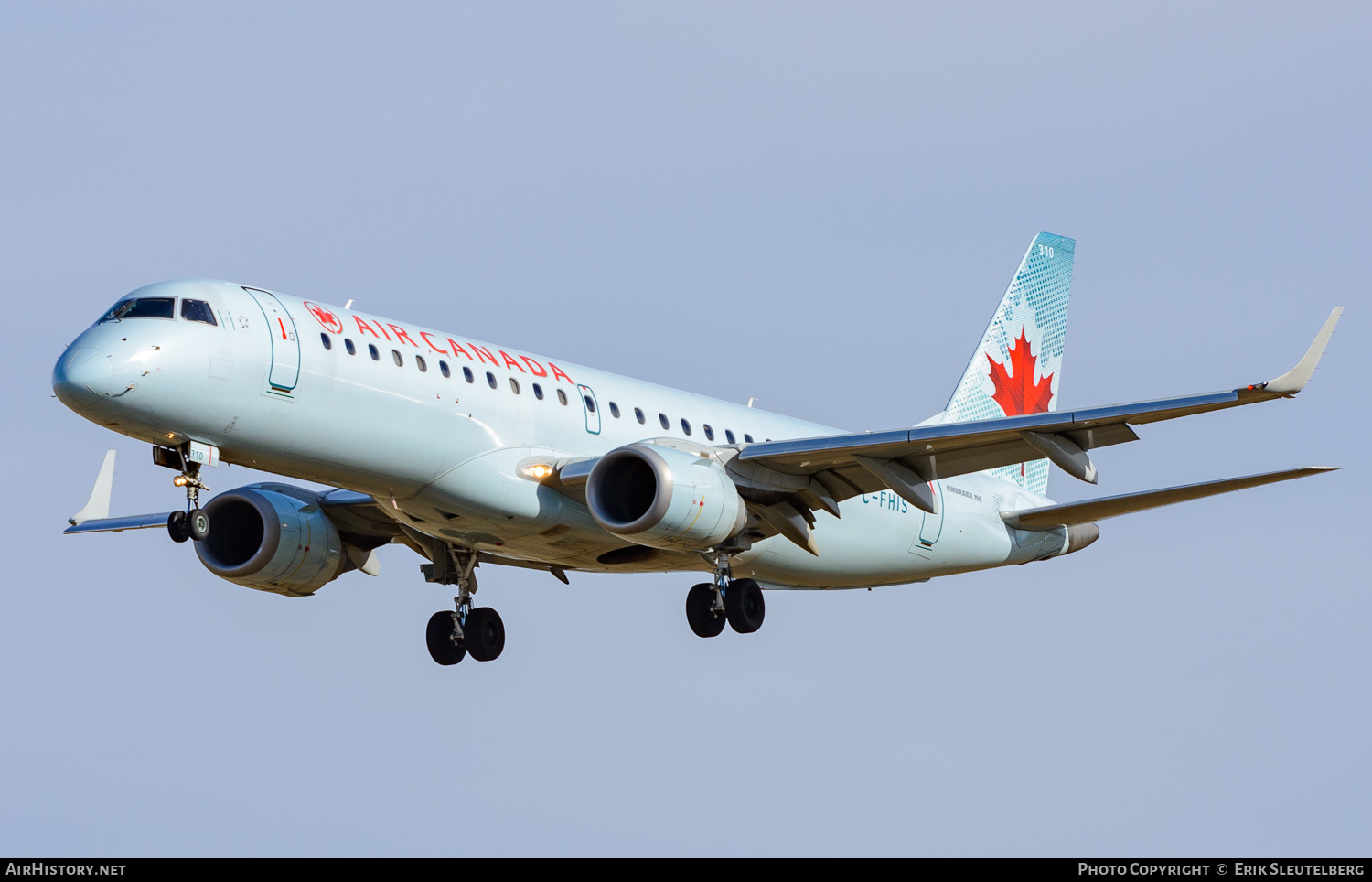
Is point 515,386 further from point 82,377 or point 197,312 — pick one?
point 82,377

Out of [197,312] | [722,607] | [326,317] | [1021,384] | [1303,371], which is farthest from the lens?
[1021,384]

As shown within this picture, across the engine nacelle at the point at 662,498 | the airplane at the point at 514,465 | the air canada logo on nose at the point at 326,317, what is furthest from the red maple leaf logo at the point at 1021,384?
the air canada logo on nose at the point at 326,317

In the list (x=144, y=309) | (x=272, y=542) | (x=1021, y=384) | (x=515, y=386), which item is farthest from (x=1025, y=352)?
(x=144, y=309)

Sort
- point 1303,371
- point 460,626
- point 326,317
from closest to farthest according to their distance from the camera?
1. point 1303,371
2. point 326,317
3. point 460,626

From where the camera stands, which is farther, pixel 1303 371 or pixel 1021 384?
pixel 1021 384

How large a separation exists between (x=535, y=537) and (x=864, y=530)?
689 cm

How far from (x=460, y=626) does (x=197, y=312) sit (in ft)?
30.4

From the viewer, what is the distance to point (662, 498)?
93.8ft

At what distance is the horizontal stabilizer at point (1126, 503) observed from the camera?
28.6m

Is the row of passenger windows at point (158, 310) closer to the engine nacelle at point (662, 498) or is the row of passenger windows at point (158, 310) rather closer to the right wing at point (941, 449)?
the engine nacelle at point (662, 498)

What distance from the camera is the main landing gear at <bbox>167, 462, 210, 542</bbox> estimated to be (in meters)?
26.4

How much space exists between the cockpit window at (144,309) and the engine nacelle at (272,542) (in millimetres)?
6900

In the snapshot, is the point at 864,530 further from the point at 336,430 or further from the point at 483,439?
the point at 336,430

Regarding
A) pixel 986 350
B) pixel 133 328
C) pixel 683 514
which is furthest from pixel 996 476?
pixel 133 328
